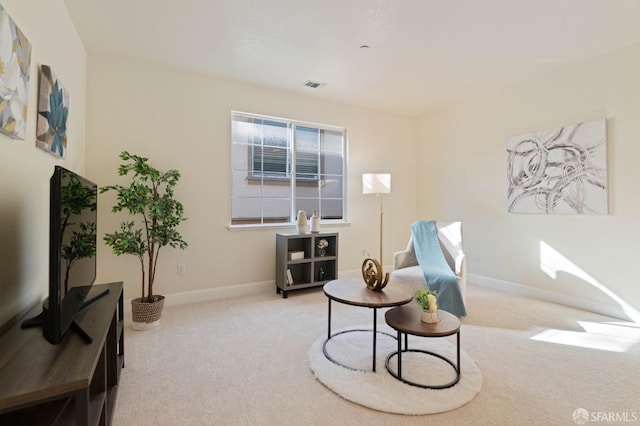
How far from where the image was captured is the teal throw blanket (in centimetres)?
304

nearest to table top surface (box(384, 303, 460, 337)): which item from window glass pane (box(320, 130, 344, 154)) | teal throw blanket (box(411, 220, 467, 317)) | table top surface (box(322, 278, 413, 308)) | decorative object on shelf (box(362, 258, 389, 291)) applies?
table top surface (box(322, 278, 413, 308))

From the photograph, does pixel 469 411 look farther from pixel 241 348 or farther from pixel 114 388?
pixel 114 388

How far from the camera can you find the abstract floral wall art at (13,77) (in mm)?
1330

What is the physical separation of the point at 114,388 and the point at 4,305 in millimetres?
746

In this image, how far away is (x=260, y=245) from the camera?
4.00m

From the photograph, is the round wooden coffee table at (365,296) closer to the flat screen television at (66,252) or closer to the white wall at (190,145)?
the flat screen television at (66,252)

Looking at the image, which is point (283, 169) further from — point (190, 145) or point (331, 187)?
point (190, 145)

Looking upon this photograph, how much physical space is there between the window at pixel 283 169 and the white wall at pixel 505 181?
5.62ft

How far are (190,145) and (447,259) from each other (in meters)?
3.25

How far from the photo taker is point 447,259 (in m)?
3.55

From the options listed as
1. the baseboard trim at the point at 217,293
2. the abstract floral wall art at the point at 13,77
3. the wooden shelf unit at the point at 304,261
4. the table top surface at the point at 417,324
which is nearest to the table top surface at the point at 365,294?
the table top surface at the point at 417,324

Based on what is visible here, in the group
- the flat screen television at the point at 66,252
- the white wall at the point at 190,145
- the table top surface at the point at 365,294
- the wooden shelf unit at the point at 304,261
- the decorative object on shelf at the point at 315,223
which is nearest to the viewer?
the flat screen television at the point at 66,252

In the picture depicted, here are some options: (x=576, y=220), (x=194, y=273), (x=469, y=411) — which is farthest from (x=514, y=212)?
(x=194, y=273)

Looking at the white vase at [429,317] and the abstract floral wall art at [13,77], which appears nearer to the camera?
the abstract floral wall art at [13,77]
